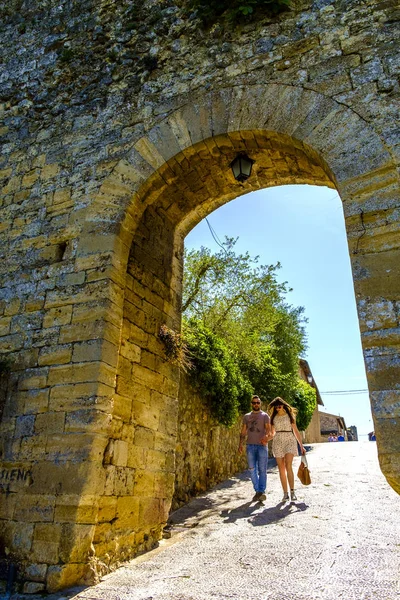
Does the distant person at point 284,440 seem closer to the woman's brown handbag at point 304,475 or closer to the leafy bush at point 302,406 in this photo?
the woman's brown handbag at point 304,475

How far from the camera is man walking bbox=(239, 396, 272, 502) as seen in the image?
559 cm

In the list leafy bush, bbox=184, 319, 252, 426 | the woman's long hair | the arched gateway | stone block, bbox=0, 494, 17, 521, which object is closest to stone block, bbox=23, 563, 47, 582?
the arched gateway

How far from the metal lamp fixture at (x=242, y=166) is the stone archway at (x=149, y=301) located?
0.28 feet

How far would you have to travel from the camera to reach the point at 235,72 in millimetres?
4277

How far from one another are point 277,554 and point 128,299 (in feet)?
8.50

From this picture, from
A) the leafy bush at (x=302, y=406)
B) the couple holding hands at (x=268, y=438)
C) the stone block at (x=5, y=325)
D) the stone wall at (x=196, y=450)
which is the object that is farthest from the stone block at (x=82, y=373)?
the leafy bush at (x=302, y=406)

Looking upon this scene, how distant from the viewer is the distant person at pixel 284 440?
5.36 meters

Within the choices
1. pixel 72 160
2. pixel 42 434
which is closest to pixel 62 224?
pixel 72 160

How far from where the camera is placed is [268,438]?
18.8 ft

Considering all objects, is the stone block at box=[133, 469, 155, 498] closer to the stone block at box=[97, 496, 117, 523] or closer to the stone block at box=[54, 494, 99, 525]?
the stone block at box=[97, 496, 117, 523]

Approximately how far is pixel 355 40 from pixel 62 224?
10.7ft

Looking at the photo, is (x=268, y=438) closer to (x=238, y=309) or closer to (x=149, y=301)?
(x=149, y=301)

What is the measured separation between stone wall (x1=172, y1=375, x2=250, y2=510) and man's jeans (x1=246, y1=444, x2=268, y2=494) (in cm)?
115

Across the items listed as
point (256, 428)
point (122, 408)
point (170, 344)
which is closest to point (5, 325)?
point (122, 408)
